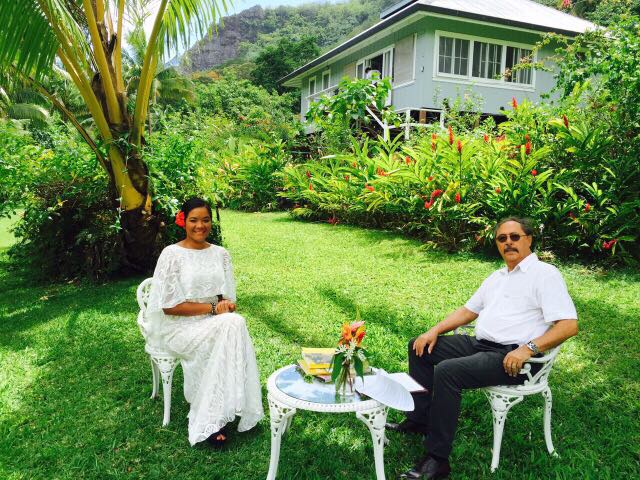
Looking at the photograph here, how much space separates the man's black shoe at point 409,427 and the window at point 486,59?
15.9 metres

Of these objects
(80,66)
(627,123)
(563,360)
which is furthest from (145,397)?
(627,123)

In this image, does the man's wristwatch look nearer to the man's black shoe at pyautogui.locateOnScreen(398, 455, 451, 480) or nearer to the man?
the man

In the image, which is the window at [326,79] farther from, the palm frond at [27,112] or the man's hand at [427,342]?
the man's hand at [427,342]

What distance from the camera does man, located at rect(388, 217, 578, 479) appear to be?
2684mm

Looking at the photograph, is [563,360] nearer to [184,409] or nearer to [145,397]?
[184,409]

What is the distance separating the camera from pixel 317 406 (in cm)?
245

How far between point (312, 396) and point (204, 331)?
958 millimetres

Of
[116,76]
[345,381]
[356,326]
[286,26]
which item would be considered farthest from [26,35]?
[286,26]

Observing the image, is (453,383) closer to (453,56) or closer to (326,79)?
(453,56)

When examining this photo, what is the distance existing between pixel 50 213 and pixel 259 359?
4187 mm

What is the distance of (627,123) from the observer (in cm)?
629

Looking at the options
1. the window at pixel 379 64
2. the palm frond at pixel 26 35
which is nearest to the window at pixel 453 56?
the window at pixel 379 64

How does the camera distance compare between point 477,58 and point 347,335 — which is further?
point 477,58

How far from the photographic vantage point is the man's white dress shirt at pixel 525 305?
8.93ft
